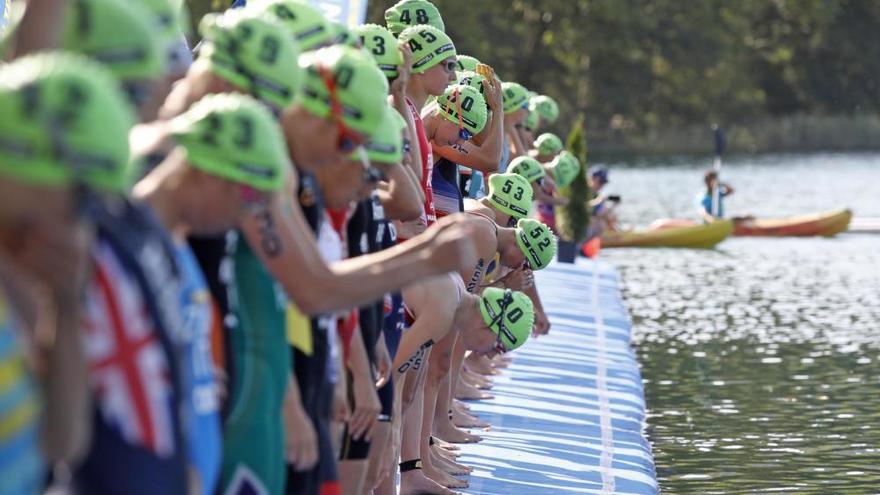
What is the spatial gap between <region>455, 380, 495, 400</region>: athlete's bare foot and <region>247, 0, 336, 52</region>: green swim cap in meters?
5.91

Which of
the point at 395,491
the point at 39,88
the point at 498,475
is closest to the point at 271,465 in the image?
the point at 39,88

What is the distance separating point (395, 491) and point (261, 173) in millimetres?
3515

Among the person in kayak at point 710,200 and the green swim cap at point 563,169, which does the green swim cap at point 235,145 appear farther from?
the person in kayak at point 710,200

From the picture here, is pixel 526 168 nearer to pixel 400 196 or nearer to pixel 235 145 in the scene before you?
pixel 400 196

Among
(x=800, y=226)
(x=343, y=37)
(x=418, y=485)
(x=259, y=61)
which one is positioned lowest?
(x=800, y=226)

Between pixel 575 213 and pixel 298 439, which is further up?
pixel 298 439

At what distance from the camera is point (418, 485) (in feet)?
26.6

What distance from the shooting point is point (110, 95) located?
3334 millimetres

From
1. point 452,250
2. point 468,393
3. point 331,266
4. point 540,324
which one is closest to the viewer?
point 452,250

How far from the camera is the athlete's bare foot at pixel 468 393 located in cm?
1152

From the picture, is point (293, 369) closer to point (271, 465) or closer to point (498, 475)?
point (271, 465)

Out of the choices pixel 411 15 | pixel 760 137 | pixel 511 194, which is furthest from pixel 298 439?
pixel 760 137

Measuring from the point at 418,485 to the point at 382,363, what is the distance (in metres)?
1.93

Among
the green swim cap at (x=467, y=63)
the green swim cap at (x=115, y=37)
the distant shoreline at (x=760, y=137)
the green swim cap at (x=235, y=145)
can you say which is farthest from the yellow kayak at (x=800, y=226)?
the distant shoreline at (x=760, y=137)
